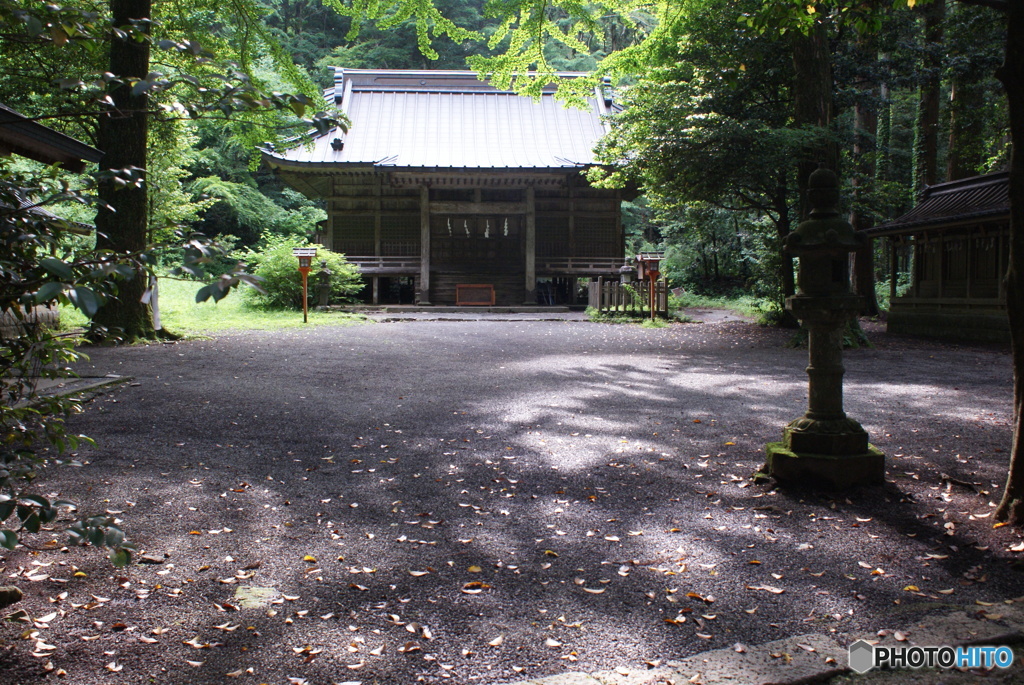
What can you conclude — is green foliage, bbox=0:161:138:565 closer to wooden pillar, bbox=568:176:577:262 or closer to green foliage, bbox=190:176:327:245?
wooden pillar, bbox=568:176:577:262

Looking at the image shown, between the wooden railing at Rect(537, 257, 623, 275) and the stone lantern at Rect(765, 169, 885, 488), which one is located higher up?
the wooden railing at Rect(537, 257, 623, 275)

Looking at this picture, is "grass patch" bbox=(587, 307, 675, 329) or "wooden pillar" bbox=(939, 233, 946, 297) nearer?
"wooden pillar" bbox=(939, 233, 946, 297)

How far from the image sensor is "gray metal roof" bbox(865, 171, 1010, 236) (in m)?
12.4

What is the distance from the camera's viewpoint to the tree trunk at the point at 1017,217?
309 cm

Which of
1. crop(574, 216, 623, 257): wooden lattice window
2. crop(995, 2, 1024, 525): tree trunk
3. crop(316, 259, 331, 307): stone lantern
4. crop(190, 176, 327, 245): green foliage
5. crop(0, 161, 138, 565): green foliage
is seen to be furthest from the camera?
crop(190, 176, 327, 245): green foliage

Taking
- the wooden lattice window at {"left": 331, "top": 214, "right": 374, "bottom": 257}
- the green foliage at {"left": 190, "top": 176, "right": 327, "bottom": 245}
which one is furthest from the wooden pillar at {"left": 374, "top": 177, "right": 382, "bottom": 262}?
the green foliage at {"left": 190, "top": 176, "right": 327, "bottom": 245}

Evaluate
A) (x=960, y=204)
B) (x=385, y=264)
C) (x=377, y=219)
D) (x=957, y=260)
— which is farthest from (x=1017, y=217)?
(x=377, y=219)

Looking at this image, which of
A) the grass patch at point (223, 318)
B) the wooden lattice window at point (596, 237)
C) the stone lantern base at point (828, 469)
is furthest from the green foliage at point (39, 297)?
the wooden lattice window at point (596, 237)

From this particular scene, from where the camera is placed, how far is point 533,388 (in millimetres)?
7504

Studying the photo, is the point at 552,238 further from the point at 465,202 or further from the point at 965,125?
the point at 965,125

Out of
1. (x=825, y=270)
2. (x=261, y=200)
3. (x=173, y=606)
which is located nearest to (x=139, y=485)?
(x=173, y=606)

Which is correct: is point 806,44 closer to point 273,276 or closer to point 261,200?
point 273,276

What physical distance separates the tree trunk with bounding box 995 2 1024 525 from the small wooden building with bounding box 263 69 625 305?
17.9m

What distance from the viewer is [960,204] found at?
13.5m
